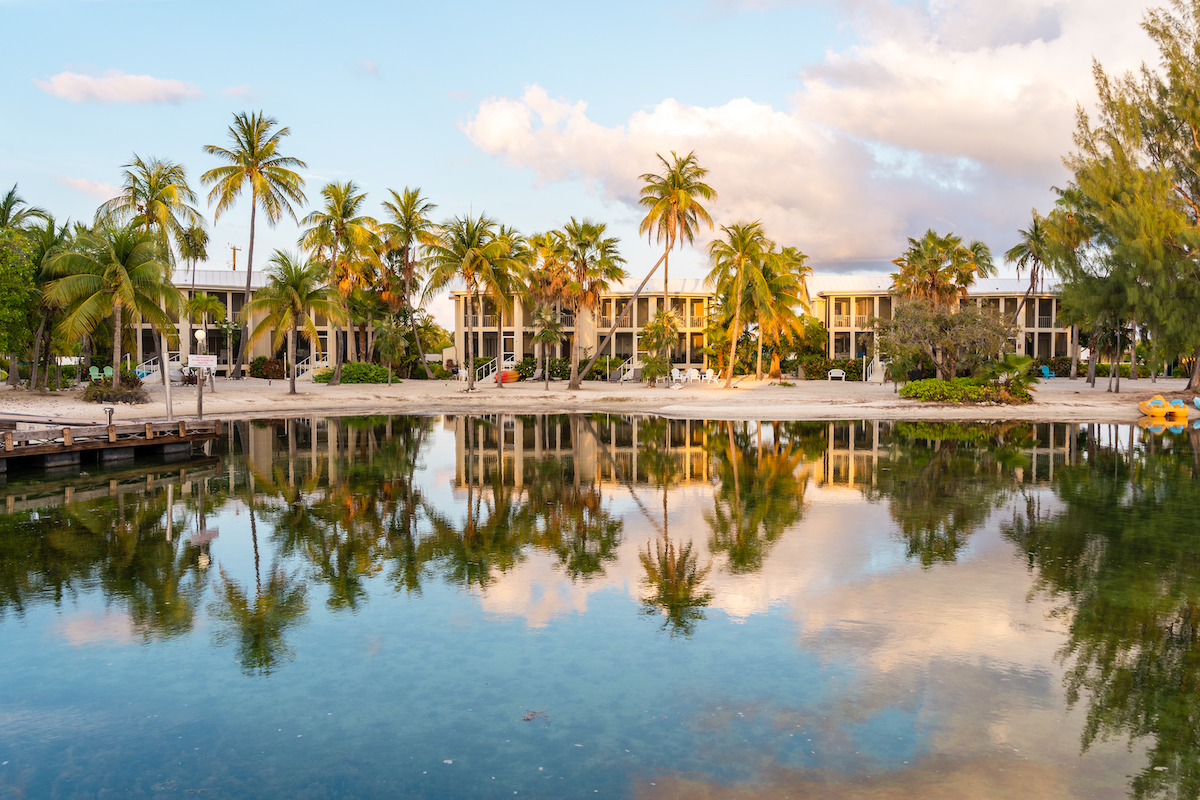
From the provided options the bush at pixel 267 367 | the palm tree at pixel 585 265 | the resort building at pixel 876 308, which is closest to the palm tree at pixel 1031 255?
the resort building at pixel 876 308

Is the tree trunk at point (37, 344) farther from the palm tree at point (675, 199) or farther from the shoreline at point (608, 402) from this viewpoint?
the palm tree at point (675, 199)

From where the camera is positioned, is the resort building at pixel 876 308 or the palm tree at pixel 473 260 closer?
the palm tree at pixel 473 260

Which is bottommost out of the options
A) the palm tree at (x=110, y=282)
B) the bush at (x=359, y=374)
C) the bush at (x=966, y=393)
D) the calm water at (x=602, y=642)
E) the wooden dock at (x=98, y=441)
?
the calm water at (x=602, y=642)

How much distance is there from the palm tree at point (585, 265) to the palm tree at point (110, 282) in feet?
65.8

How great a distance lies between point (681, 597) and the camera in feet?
30.2

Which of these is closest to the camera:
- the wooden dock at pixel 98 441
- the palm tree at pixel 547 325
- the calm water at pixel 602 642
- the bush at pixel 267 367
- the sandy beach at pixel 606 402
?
the calm water at pixel 602 642

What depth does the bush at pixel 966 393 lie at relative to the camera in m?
35.8

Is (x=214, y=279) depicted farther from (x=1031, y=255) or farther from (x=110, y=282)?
(x=1031, y=255)

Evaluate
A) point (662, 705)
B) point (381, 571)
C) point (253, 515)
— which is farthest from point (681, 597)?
point (253, 515)

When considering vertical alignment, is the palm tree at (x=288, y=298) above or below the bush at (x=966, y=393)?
above

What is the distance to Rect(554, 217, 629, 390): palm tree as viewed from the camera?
47781 mm

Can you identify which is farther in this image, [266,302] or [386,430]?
[266,302]

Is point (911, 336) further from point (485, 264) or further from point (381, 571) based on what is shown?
point (381, 571)

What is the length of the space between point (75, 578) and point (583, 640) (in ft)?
19.7
